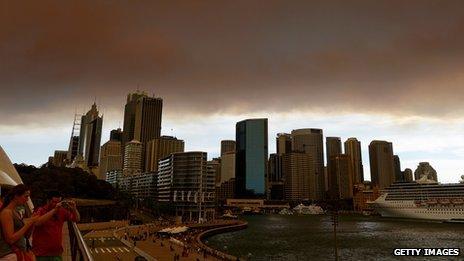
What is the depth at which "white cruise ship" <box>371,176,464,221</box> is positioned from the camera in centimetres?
10169

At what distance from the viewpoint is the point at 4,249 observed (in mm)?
5594

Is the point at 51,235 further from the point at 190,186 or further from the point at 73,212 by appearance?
the point at 190,186

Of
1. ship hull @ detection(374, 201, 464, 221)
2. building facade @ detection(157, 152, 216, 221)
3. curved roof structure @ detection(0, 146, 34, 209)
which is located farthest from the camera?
building facade @ detection(157, 152, 216, 221)

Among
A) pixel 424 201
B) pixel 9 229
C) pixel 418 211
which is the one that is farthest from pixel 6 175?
pixel 424 201

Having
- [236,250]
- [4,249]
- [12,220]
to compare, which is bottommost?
[236,250]

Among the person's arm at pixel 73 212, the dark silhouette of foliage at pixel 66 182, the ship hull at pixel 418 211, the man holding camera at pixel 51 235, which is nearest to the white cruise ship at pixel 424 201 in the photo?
the ship hull at pixel 418 211

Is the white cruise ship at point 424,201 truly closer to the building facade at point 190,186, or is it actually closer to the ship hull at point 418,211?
the ship hull at point 418,211

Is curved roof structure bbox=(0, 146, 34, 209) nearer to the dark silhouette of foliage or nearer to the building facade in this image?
the dark silhouette of foliage

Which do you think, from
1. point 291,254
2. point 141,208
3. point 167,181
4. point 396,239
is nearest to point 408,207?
point 396,239

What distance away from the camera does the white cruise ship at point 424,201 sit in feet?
334

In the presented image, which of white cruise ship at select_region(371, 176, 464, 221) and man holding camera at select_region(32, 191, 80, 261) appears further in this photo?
white cruise ship at select_region(371, 176, 464, 221)

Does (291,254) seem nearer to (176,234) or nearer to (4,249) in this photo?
(176,234)

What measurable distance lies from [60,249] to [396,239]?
7374 cm

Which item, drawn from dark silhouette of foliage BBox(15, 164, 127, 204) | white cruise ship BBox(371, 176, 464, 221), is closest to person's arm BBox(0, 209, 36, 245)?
dark silhouette of foliage BBox(15, 164, 127, 204)
